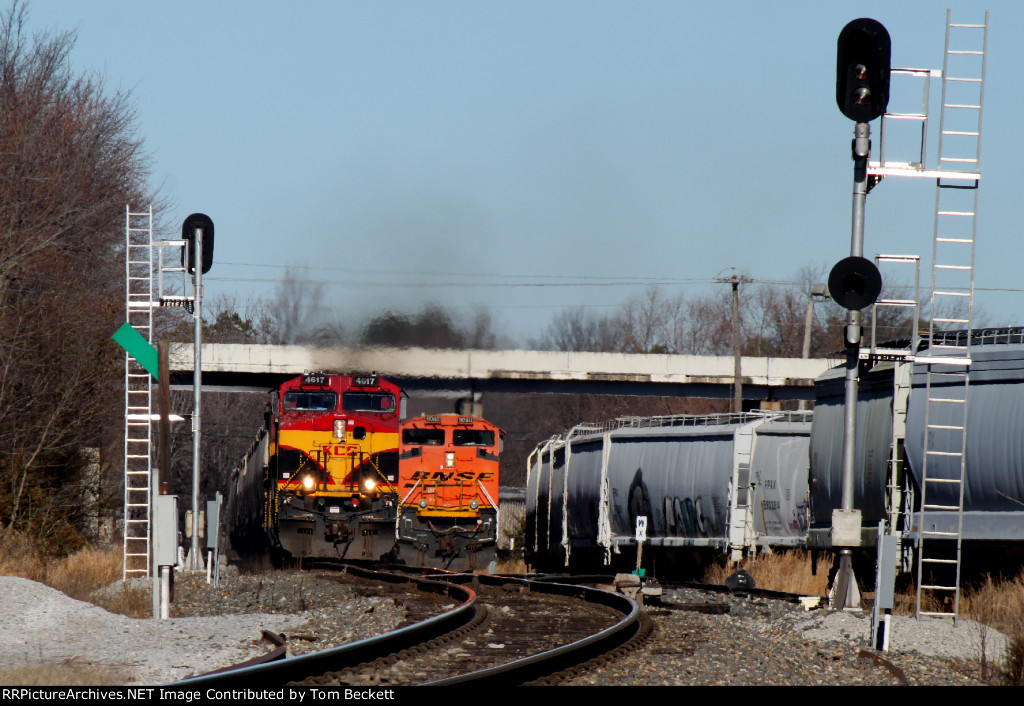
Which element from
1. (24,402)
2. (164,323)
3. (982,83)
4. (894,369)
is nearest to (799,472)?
(894,369)

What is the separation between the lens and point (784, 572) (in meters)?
20.8

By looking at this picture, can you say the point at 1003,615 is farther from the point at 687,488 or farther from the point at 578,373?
the point at 578,373

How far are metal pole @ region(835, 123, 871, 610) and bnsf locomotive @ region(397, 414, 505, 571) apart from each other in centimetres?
1363

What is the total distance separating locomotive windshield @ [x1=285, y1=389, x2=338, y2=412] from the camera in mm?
23750

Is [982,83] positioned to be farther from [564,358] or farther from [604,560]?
[564,358]

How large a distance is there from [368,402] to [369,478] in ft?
5.31

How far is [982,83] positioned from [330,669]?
32.7 feet

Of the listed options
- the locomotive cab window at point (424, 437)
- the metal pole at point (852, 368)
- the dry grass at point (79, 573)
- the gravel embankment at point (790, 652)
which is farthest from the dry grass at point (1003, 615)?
the locomotive cab window at point (424, 437)

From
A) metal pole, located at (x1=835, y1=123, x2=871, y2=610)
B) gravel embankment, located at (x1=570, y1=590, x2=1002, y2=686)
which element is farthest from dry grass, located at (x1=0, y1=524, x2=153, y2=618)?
metal pole, located at (x1=835, y1=123, x2=871, y2=610)

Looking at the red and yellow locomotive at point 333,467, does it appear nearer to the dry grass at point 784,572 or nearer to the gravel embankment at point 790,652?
the dry grass at point 784,572

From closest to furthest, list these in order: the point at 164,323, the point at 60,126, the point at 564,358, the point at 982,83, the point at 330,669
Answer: the point at 330,669 → the point at 982,83 → the point at 60,126 → the point at 164,323 → the point at 564,358

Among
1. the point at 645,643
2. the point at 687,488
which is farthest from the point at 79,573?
the point at 645,643

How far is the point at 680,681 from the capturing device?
28.4 feet

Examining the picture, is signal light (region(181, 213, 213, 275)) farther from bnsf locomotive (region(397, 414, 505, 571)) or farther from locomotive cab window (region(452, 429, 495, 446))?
locomotive cab window (region(452, 429, 495, 446))
